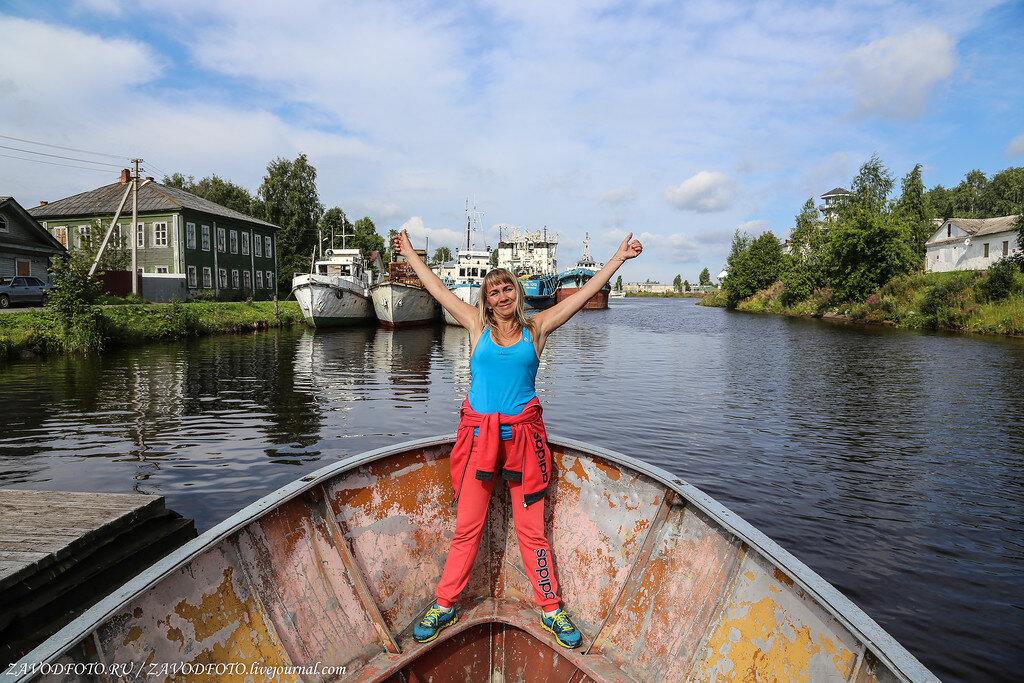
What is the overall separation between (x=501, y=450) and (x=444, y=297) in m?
1.03

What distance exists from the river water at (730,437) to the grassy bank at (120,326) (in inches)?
45.6

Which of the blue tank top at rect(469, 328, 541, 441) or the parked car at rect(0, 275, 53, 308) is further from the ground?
the parked car at rect(0, 275, 53, 308)

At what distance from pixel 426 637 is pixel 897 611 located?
403 cm

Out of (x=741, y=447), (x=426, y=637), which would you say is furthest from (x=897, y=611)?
(x=741, y=447)

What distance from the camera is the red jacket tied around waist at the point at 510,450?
10.6 feet

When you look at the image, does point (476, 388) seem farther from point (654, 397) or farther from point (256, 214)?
point (256, 214)

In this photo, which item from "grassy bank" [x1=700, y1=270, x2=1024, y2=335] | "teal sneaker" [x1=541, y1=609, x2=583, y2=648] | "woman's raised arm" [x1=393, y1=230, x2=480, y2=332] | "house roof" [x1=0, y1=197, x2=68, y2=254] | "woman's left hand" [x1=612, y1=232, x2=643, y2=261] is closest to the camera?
"teal sneaker" [x1=541, y1=609, x2=583, y2=648]

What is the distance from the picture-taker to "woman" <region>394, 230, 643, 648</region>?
3.26m

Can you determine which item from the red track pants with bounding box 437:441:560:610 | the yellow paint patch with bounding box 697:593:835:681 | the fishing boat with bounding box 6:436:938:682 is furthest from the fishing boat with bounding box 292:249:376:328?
the yellow paint patch with bounding box 697:593:835:681

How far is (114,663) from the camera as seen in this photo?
85.6 inches

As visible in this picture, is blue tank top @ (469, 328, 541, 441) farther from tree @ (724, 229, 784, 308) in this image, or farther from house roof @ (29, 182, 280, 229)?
tree @ (724, 229, 784, 308)

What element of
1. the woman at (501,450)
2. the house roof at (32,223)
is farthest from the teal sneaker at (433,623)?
the house roof at (32,223)

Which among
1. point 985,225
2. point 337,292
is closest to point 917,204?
point 985,225

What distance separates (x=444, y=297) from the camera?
3.53 metres
